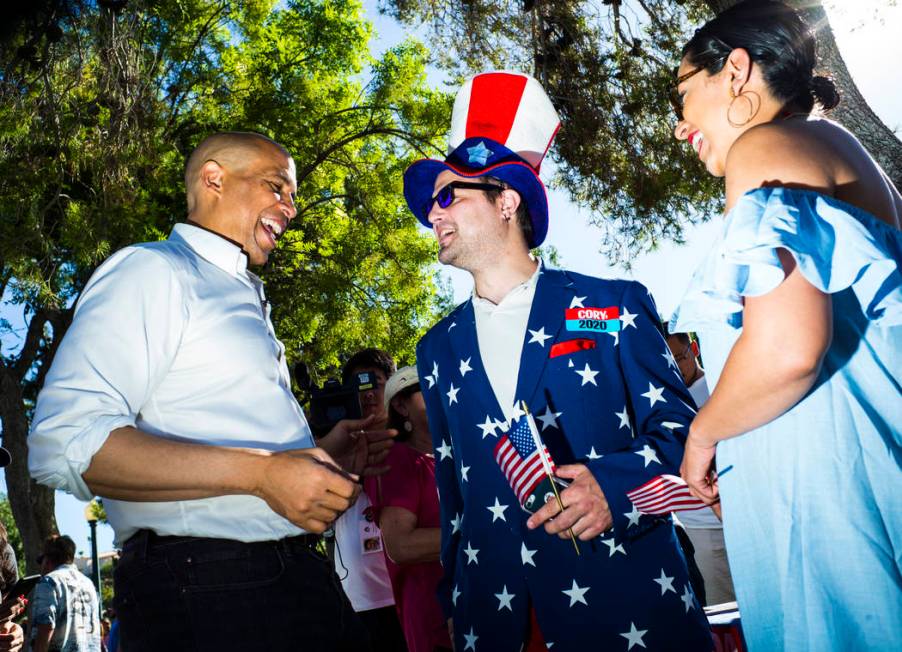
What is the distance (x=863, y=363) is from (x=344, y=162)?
12.2 m

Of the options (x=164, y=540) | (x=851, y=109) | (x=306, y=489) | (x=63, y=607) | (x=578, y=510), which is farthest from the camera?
(x=63, y=607)

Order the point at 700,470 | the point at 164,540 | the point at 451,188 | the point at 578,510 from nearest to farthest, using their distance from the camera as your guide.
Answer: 1. the point at 700,470
2. the point at 164,540
3. the point at 578,510
4. the point at 451,188

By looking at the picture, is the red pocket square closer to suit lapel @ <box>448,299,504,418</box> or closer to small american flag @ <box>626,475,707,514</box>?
suit lapel @ <box>448,299,504,418</box>

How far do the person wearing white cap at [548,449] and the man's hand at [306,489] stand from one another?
577 millimetres

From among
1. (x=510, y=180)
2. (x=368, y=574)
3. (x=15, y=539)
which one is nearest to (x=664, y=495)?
(x=510, y=180)

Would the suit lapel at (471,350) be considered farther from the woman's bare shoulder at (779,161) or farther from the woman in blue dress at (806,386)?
the woman's bare shoulder at (779,161)

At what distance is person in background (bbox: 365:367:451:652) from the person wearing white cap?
1.15 meters

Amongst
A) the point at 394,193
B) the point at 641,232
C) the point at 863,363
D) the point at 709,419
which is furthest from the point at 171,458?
the point at 394,193

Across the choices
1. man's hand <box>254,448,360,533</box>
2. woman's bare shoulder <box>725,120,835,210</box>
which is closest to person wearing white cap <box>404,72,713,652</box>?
man's hand <box>254,448,360,533</box>

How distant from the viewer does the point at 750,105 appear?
2.02m

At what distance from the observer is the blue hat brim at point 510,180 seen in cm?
313

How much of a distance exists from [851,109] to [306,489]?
472cm

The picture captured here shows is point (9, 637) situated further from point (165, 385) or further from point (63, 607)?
point (165, 385)

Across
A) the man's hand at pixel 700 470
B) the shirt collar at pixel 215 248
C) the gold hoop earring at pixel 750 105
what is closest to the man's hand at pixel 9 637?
the shirt collar at pixel 215 248
